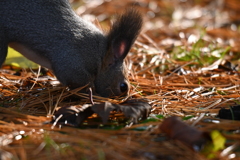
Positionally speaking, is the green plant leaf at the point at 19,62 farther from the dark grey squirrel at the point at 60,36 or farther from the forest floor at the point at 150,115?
the dark grey squirrel at the point at 60,36

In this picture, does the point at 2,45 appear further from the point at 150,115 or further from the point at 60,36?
the point at 150,115

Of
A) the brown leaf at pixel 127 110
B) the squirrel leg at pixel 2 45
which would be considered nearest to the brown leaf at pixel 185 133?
the brown leaf at pixel 127 110

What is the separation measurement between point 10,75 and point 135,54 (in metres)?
1.43

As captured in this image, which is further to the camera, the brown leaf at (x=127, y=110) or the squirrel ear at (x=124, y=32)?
the squirrel ear at (x=124, y=32)

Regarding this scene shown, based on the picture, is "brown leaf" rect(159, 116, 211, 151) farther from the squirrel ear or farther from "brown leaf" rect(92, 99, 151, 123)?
the squirrel ear

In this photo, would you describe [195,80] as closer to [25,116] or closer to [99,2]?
[25,116]

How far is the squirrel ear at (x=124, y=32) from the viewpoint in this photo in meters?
2.67

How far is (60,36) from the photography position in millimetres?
2680

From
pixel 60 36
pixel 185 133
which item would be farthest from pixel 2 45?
pixel 185 133

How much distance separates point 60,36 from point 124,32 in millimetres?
497

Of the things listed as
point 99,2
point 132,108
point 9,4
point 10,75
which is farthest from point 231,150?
point 99,2

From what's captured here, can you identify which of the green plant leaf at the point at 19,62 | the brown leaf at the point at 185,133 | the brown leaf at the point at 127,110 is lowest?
the brown leaf at the point at 185,133

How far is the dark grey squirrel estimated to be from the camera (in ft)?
8.70

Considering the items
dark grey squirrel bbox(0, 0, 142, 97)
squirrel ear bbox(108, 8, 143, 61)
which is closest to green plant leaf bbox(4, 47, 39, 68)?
dark grey squirrel bbox(0, 0, 142, 97)
